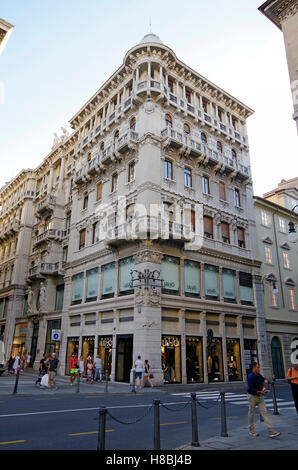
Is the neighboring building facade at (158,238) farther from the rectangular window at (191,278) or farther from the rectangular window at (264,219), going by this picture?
the rectangular window at (264,219)

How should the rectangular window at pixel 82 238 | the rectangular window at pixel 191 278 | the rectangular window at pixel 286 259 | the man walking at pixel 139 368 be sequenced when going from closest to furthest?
the man walking at pixel 139 368 < the rectangular window at pixel 191 278 < the rectangular window at pixel 82 238 < the rectangular window at pixel 286 259

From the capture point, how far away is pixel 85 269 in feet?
97.3

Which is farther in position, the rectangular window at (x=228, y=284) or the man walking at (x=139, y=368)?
the rectangular window at (x=228, y=284)

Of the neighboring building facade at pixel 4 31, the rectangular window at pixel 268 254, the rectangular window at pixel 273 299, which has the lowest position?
the rectangular window at pixel 273 299

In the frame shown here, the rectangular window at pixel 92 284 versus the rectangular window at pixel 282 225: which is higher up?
the rectangular window at pixel 282 225

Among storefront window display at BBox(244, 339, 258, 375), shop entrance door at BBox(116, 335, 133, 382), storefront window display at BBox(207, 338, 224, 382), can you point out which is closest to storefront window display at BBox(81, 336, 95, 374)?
shop entrance door at BBox(116, 335, 133, 382)

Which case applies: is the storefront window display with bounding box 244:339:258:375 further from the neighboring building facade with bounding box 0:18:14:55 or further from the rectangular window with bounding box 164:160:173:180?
the neighboring building facade with bounding box 0:18:14:55

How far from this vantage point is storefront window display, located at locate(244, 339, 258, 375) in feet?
87.6

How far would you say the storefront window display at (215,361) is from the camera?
2423 cm

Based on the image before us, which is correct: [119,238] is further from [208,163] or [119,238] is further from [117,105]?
[117,105]

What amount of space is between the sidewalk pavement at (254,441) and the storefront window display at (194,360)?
587 inches

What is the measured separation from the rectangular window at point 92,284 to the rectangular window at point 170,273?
6.83 metres

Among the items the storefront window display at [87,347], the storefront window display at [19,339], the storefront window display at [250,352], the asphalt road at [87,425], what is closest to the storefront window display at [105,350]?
the storefront window display at [87,347]

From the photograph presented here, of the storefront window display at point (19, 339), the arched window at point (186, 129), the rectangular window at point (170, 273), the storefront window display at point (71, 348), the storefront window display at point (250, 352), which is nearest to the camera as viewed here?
the rectangular window at point (170, 273)
